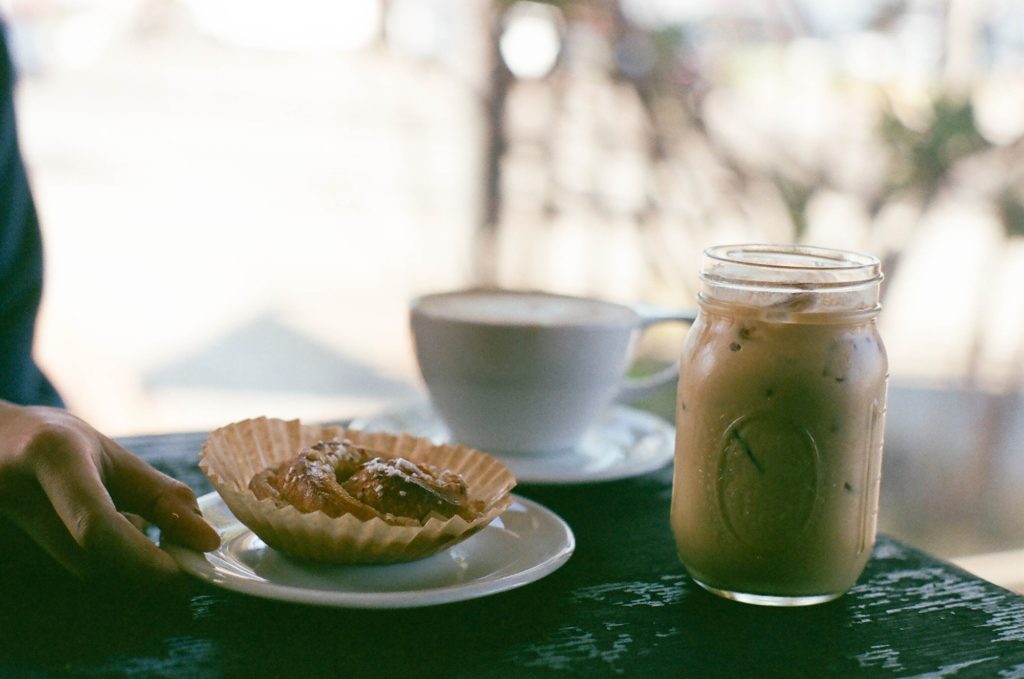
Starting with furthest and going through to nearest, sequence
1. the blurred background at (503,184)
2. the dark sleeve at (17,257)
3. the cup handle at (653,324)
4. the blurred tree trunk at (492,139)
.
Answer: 1. the blurred tree trunk at (492,139)
2. the blurred background at (503,184)
3. the dark sleeve at (17,257)
4. the cup handle at (653,324)

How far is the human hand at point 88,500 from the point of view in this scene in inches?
28.5

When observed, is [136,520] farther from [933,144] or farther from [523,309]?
[933,144]

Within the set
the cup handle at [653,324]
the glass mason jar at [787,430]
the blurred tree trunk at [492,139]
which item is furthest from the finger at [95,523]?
the blurred tree trunk at [492,139]

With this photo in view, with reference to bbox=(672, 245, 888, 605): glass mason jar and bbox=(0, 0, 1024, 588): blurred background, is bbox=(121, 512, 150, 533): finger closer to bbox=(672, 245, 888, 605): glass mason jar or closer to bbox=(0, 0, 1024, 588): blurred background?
bbox=(672, 245, 888, 605): glass mason jar

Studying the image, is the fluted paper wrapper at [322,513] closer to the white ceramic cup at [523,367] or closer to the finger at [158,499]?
the finger at [158,499]

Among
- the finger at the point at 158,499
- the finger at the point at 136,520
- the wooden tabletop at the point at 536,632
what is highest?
the finger at the point at 158,499

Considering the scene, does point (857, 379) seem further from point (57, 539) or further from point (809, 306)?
point (57, 539)

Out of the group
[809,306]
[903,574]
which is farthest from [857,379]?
[903,574]

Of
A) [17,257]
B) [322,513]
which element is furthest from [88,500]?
[17,257]

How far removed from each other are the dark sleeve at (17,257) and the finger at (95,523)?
2.17ft

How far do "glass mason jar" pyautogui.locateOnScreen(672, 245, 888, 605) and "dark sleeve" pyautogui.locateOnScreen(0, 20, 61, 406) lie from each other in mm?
914

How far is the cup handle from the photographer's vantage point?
119 cm

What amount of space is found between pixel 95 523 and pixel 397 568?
8.5 inches

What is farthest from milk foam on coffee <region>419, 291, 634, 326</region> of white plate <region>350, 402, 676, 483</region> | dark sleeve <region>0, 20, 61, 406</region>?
dark sleeve <region>0, 20, 61, 406</region>
